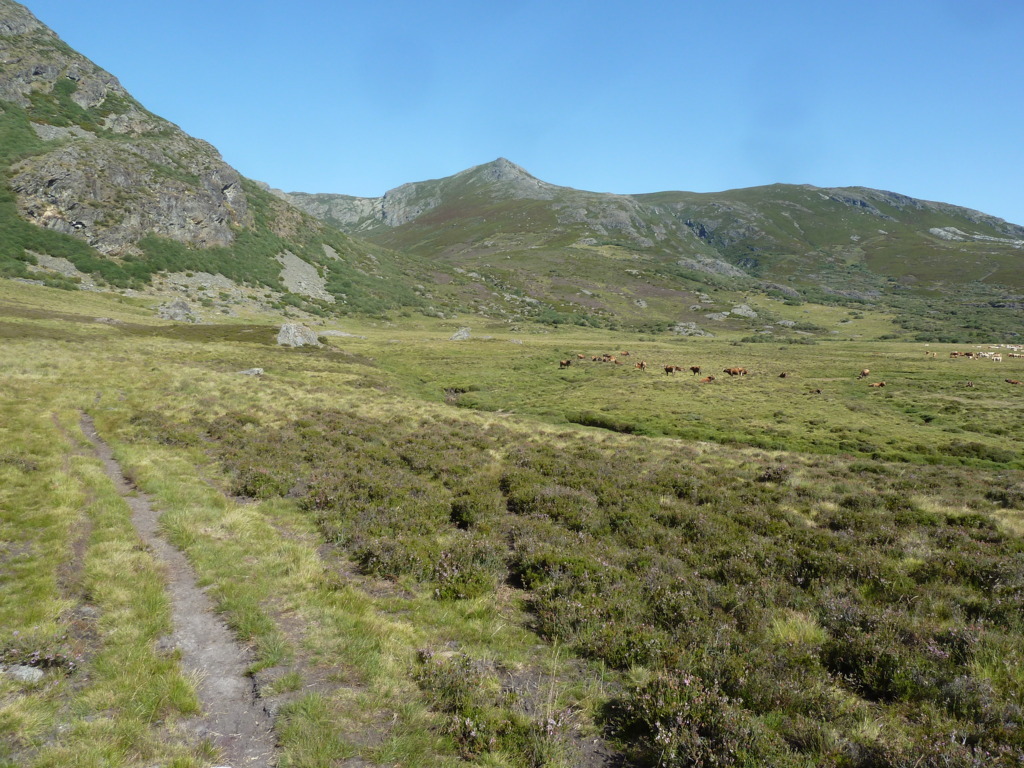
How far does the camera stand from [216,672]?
7047 millimetres

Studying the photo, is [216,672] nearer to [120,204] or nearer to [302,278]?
[120,204]

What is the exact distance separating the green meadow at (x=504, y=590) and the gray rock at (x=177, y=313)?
4982 centimetres

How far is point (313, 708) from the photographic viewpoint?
20.6 feet

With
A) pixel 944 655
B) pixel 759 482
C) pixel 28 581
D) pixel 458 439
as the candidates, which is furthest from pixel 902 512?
pixel 28 581

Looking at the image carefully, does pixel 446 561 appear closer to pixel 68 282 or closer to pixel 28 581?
pixel 28 581

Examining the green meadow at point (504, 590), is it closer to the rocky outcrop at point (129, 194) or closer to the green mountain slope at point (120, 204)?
the green mountain slope at point (120, 204)

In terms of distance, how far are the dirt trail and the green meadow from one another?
9.7 inches

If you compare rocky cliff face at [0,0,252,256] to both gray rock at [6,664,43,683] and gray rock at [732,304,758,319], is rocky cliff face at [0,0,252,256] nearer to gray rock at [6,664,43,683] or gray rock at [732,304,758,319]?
gray rock at [6,664,43,683]

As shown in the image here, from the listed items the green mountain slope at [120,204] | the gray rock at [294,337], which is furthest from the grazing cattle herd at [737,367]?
the green mountain slope at [120,204]

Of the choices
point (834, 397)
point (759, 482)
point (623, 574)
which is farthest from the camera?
point (834, 397)

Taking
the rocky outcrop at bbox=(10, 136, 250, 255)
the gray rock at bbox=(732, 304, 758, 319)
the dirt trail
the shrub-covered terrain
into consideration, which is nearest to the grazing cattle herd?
the shrub-covered terrain

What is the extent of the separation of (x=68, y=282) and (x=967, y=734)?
4144 inches

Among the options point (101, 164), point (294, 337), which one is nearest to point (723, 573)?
point (294, 337)

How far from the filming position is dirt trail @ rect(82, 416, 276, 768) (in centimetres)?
573
